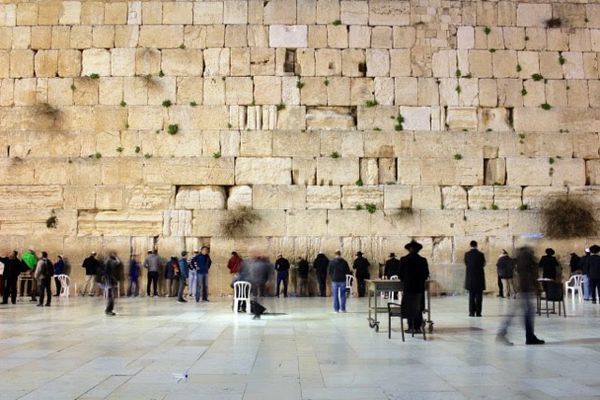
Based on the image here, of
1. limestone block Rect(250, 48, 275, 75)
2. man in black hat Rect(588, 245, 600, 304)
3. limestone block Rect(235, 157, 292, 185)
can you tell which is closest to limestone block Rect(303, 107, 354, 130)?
limestone block Rect(235, 157, 292, 185)

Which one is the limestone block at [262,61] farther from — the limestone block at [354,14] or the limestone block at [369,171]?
the limestone block at [369,171]

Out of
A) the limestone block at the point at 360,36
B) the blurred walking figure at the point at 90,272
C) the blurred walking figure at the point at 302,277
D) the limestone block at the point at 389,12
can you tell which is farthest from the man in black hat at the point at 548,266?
the blurred walking figure at the point at 90,272

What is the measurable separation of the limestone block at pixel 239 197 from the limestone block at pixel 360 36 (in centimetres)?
511

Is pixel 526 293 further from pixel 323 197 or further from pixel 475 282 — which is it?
pixel 323 197

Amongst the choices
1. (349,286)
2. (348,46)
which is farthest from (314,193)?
(348,46)

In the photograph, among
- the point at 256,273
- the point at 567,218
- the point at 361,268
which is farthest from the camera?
the point at 567,218

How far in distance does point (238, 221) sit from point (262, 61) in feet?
15.0

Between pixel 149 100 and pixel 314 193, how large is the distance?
530 centimetres

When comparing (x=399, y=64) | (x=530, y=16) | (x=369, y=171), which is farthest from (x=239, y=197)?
(x=530, y=16)

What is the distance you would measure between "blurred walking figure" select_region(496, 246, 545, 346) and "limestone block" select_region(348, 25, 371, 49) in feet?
34.9

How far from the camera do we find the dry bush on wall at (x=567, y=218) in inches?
691

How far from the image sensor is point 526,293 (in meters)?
8.52

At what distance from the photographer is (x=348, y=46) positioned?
18.0 m

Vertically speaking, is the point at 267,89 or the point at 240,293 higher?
the point at 267,89
